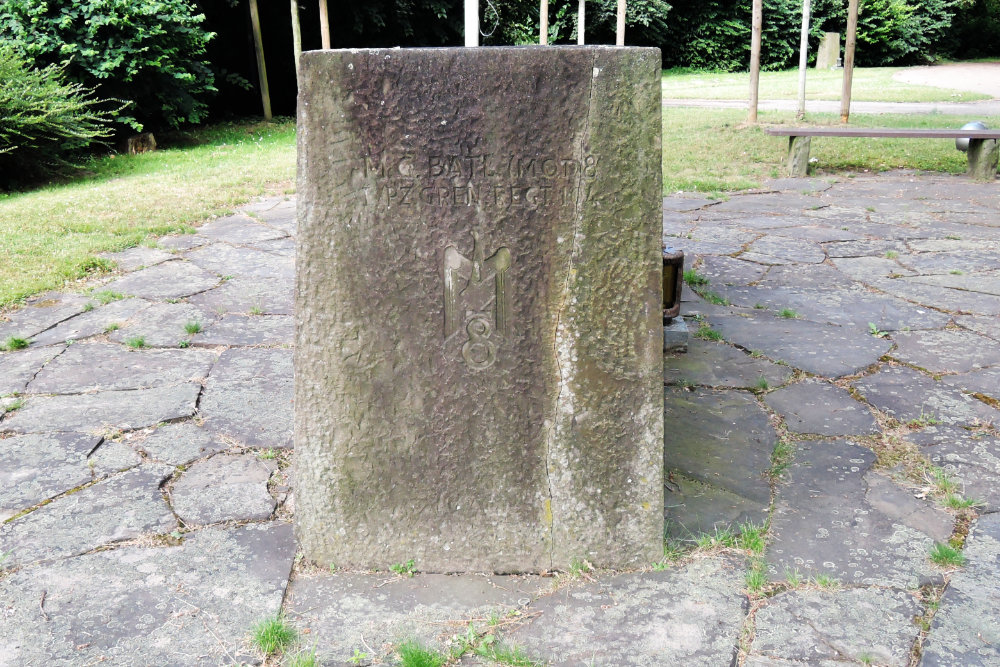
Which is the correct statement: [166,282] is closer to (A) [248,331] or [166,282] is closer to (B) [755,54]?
(A) [248,331]

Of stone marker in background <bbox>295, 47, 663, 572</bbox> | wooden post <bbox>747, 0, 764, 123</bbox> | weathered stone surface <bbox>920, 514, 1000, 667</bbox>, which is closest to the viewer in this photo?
weathered stone surface <bbox>920, 514, 1000, 667</bbox>

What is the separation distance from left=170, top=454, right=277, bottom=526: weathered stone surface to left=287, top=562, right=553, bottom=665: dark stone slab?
40 cm

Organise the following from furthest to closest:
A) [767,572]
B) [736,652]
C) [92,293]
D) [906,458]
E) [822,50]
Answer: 1. [822,50]
2. [92,293]
3. [906,458]
4. [767,572]
5. [736,652]

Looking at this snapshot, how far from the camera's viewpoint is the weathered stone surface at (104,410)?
9.48ft

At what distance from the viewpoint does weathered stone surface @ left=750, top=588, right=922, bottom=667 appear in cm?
174

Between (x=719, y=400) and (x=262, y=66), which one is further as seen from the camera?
(x=262, y=66)

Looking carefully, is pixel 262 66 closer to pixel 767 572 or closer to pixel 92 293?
pixel 92 293

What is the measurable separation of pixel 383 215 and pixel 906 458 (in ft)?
5.86

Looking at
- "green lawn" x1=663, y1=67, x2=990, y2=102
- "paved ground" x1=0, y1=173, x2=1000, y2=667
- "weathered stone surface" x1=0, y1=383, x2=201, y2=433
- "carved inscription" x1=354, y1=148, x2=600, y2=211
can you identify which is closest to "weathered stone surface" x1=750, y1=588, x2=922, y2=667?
"paved ground" x1=0, y1=173, x2=1000, y2=667

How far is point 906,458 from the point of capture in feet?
8.52

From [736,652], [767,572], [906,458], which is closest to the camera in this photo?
[736,652]

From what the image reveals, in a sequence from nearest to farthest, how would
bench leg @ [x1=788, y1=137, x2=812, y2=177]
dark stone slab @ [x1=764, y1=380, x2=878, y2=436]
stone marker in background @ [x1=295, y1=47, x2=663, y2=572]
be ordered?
1. stone marker in background @ [x1=295, y1=47, x2=663, y2=572]
2. dark stone slab @ [x1=764, y1=380, x2=878, y2=436]
3. bench leg @ [x1=788, y1=137, x2=812, y2=177]

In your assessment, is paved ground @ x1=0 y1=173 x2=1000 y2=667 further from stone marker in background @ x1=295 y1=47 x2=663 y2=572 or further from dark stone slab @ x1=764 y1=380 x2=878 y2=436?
stone marker in background @ x1=295 y1=47 x2=663 y2=572

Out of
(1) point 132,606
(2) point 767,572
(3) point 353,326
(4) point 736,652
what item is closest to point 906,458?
(2) point 767,572
